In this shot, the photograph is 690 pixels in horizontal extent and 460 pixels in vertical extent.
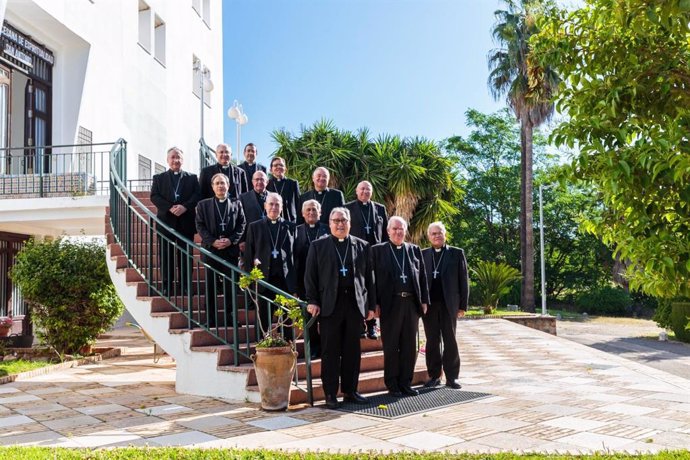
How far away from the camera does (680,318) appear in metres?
20.4

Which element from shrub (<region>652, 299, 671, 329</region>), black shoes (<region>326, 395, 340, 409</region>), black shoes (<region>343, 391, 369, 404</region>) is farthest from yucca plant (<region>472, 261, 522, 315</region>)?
black shoes (<region>326, 395, 340, 409</region>)

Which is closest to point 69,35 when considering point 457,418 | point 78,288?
point 78,288

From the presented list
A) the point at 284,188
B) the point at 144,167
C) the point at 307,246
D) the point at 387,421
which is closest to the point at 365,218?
the point at 307,246

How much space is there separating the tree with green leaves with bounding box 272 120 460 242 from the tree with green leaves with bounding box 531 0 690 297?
601 inches

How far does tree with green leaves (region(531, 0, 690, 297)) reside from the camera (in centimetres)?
305

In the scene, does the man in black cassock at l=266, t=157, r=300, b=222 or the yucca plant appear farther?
the yucca plant

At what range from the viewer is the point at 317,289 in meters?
6.30

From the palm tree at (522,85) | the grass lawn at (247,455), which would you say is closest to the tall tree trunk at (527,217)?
the palm tree at (522,85)

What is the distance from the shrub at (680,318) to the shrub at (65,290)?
17509 millimetres

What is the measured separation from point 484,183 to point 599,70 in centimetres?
3669

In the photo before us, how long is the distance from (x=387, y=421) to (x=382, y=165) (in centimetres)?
1449

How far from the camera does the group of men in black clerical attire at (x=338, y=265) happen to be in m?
6.26

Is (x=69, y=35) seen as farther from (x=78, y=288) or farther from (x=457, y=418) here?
(x=457, y=418)

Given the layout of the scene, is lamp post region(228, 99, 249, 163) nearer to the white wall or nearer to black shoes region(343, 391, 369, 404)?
the white wall
